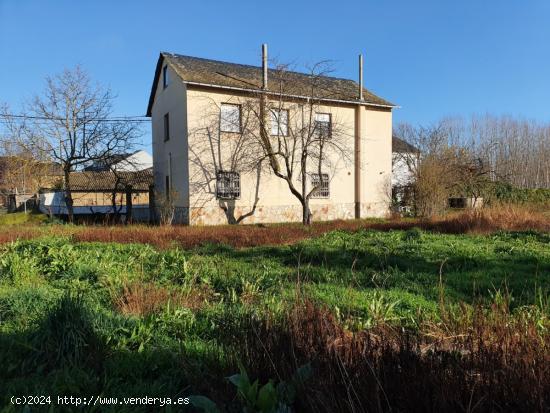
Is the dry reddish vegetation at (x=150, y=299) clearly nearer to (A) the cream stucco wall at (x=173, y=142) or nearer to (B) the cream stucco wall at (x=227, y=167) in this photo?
(A) the cream stucco wall at (x=173, y=142)

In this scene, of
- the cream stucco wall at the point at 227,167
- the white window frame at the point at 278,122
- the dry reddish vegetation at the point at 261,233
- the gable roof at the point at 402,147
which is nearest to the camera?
the dry reddish vegetation at the point at 261,233

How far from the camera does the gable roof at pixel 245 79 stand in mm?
21300

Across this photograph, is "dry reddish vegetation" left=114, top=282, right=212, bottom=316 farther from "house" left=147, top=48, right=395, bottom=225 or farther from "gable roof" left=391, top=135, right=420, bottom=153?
"gable roof" left=391, top=135, right=420, bottom=153

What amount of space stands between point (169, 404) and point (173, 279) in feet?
13.3

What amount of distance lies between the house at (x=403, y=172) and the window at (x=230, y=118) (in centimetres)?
1095

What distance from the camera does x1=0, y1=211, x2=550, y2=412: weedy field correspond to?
2.12 metres

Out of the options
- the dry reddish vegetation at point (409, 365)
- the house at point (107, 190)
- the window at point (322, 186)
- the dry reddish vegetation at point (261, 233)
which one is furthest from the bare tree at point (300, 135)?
the dry reddish vegetation at point (409, 365)

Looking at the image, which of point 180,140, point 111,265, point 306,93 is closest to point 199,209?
point 180,140

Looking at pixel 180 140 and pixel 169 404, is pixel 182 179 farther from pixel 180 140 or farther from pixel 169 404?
pixel 169 404

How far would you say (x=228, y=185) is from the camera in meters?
22.0

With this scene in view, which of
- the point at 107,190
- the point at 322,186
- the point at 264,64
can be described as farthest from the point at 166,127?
the point at 322,186

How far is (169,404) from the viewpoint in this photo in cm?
260

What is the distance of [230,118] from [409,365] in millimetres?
20864

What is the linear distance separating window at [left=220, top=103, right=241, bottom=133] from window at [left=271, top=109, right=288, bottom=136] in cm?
196
